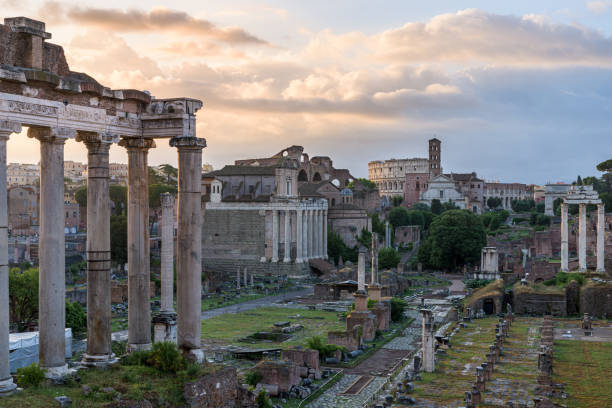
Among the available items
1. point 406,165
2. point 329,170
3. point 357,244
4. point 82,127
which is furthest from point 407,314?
point 406,165

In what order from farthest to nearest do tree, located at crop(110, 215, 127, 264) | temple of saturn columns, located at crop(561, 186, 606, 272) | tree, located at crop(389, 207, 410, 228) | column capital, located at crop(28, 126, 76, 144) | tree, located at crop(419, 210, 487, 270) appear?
tree, located at crop(389, 207, 410, 228), tree, located at crop(419, 210, 487, 270), tree, located at crop(110, 215, 127, 264), temple of saturn columns, located at crop(561, 186, 606, 272), column capital, located at crop(28, 126, 76, 144)

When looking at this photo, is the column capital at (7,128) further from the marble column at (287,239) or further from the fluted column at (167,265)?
the marble column at (287,239)

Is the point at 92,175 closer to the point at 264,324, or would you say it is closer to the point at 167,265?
the point at 167,265

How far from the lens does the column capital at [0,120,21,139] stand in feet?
34.5

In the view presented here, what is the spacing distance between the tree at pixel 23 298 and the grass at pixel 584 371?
21538mm

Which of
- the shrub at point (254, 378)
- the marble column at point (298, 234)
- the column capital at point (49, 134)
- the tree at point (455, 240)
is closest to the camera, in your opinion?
the column capital at point (49, 134)

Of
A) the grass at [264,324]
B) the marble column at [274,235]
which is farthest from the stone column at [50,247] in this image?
the marble column at [274,235]

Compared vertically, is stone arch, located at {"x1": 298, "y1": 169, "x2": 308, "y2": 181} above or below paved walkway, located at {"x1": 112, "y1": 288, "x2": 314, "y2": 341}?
above

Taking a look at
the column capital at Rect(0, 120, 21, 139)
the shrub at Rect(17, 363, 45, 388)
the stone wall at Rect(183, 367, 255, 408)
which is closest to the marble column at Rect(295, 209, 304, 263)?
the stone wall at Rect(183, 367, 255, 408)

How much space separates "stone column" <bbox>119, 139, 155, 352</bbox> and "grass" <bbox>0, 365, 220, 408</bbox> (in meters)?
1.30

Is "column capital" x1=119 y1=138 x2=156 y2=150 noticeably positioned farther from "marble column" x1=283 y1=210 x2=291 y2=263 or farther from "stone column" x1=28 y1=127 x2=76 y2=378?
"marble column" x1=283 y1=210 x2=291 y2=263

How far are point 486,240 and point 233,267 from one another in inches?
958

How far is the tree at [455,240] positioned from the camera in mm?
63562

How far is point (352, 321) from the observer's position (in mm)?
32812
